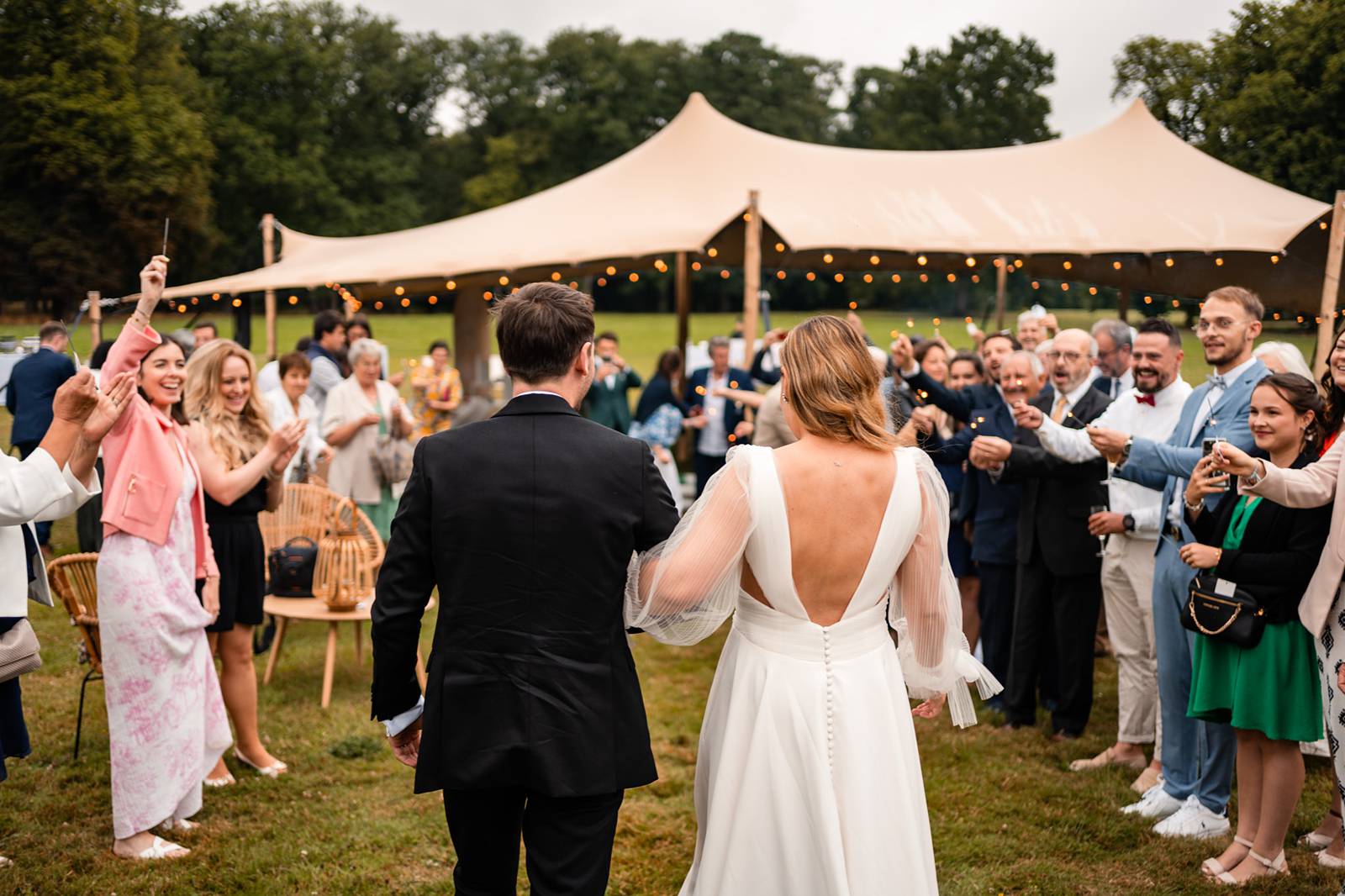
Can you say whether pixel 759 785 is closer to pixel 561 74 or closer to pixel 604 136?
pixel 604 136

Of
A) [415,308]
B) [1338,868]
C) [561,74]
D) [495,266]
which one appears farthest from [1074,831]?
[561,74]

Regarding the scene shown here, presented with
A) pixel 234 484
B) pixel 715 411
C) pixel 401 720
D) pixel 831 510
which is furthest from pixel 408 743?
pixel 715 411

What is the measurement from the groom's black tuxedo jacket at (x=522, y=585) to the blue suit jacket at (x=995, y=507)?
10.7 feet

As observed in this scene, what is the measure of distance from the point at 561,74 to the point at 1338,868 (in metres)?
46.1

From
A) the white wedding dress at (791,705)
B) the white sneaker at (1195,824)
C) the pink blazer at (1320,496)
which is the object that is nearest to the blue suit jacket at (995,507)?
the white sneaker at (1195,824)

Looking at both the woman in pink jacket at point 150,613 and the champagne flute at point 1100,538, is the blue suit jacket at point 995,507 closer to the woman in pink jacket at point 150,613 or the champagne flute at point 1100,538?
the champagne flute at point 1100,538

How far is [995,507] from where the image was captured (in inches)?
201

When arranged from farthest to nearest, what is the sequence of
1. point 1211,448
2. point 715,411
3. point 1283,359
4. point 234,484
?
point 715,411 → point 1283,359 → point 234,484 → point 1211,448

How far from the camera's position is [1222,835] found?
3.72 metres

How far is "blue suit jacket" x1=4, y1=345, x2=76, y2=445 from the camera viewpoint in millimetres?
7824

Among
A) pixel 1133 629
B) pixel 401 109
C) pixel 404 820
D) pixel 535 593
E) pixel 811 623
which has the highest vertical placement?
pixel 401 109

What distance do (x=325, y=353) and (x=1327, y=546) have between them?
23.3 feet

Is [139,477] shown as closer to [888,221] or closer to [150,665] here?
[150,665]

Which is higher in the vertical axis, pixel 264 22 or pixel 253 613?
pixel 264 22
